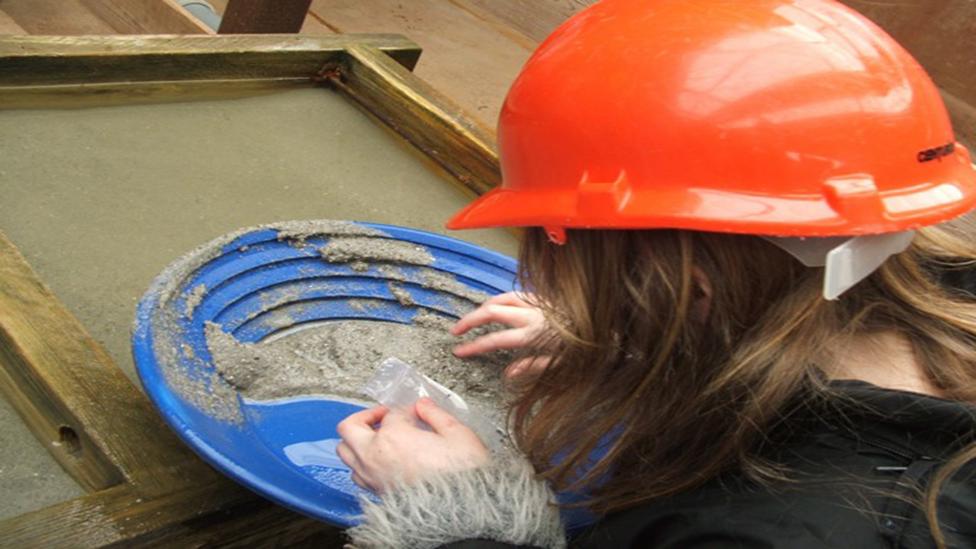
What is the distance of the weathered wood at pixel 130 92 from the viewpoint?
193 centimetres

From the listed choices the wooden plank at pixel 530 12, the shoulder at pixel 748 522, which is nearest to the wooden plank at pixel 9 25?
the wooden plank at pixel 530 12

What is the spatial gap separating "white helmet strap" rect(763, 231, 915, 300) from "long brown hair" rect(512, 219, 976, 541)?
0.02 m

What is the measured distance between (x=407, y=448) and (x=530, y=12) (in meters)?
3.29

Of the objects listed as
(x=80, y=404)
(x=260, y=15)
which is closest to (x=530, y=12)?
(x=260, y=15)

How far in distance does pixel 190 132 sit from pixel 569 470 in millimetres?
1318

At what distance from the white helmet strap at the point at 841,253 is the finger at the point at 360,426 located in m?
0.53

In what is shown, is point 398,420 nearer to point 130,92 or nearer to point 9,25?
point 130,92

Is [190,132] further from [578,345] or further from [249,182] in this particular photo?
[578,345]

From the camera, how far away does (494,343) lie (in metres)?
1.43

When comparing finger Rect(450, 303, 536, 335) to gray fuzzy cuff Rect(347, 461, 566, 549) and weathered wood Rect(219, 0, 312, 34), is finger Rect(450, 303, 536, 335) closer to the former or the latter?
gray fuzzy cuff Rect(347, 461, 566, 549)

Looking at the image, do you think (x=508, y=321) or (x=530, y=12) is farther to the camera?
(x=530, y=12)

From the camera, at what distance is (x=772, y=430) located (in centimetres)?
93

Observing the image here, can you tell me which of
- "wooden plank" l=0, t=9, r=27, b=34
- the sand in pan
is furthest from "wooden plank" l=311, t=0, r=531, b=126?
the sand in pan

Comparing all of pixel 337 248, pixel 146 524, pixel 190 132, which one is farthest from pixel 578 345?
pixel 190 132
